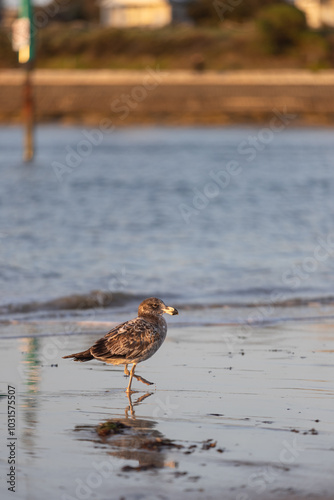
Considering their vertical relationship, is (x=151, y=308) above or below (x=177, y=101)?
above

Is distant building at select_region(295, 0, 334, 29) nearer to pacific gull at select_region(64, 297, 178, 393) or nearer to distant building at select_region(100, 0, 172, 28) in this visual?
distant building at select_region(100, 0, 172, 28)

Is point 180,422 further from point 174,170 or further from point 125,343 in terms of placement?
point 174,170

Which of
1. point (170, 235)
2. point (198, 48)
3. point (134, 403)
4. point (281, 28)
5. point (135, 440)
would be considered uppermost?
point (135, 440)

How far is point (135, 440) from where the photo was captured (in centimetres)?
718

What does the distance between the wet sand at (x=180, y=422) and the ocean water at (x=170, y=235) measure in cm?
289

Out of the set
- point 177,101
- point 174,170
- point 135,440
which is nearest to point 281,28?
point 177,101

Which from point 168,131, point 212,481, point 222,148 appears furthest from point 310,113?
point 212,481

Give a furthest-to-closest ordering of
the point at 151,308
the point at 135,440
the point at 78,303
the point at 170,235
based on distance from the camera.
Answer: the point at 170,235 → the point at 78,303 → the point at 151,308 → the point at 135,440

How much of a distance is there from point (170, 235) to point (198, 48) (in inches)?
2426

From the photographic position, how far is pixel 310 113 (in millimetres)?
60312

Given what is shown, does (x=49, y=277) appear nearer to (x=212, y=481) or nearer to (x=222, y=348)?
(x=222, y=348)

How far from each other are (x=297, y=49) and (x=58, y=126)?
26.6m

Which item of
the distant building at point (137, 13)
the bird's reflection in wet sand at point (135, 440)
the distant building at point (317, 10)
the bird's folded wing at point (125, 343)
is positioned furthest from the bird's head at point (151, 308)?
the distant building at point (137, 13)

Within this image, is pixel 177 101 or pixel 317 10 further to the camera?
pixel 317 10
